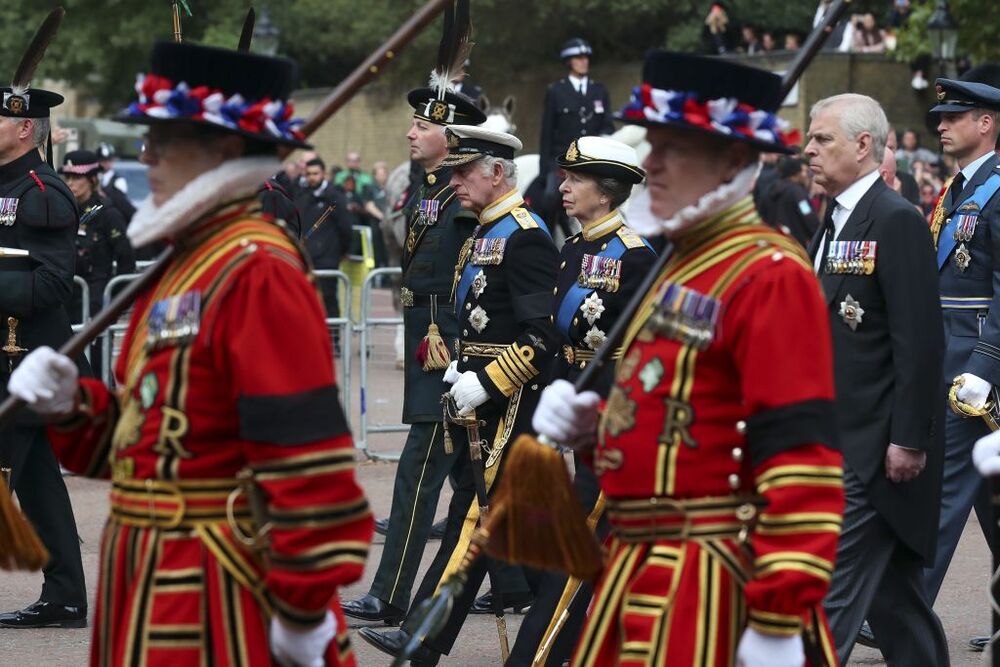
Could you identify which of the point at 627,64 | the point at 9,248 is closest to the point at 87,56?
the point at 627,64

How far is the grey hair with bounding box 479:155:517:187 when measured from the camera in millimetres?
7422

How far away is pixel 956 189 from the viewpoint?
7770mm

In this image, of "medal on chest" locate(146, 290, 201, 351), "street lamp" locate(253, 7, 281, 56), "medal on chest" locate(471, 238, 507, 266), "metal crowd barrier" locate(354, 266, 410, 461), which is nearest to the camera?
"medal on chest" locate(146, 290, 201, 351)

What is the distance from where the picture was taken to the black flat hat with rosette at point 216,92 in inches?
155

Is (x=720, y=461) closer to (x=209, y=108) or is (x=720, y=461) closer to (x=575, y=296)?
(x=209, y=108)

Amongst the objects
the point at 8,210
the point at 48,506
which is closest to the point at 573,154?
the point at 8,210

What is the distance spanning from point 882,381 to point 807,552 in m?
2.30

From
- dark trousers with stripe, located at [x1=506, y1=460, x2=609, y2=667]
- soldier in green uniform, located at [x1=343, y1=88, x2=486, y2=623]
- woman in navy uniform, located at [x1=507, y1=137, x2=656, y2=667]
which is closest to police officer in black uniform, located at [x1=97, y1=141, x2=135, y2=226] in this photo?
soldier in green uniform, located at [x1=343, y1=88, x2=486, y2=623]

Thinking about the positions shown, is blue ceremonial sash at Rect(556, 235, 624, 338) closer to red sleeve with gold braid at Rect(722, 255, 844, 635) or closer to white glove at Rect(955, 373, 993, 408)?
white glove at Rect(955, 373, 993, 408)

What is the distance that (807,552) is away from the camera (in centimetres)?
372

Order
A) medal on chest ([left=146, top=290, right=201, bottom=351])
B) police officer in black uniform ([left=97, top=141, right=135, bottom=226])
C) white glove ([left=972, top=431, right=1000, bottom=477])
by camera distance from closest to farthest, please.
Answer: medal on chest ([left=146, top=290, right=201, bottom=351]), white glove ([left=972, top=431, right=1000, bottom=477]), police officer in black uniform ([left=97, top=141, right=135, bottom=226])

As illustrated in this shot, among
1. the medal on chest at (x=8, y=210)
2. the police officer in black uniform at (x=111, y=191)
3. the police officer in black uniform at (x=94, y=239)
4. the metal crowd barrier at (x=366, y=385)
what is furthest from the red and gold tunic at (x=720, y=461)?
the police officer in black uniform at (x=111, y=191)

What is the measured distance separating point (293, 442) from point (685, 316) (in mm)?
915

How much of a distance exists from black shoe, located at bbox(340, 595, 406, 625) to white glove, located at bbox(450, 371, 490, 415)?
3.29 feet
